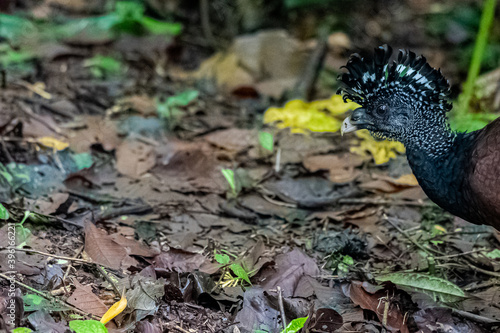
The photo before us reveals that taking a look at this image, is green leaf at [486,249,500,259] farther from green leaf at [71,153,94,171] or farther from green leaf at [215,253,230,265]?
green leaf at [71,153,94,171]

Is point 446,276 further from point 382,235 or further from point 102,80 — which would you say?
point 102,80

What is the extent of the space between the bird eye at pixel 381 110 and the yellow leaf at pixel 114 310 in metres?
2.10

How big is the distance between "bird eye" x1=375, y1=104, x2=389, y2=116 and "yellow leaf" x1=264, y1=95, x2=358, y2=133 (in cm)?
140

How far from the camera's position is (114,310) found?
2.90m

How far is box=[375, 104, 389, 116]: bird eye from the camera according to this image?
12.1 ft

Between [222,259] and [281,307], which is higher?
[281,307]

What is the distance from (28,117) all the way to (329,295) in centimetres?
342

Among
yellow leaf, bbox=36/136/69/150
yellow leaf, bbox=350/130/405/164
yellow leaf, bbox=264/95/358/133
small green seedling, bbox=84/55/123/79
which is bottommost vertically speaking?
yellow leaf, bbox=36/136/69/150

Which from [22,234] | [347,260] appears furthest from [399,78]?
[22,234]

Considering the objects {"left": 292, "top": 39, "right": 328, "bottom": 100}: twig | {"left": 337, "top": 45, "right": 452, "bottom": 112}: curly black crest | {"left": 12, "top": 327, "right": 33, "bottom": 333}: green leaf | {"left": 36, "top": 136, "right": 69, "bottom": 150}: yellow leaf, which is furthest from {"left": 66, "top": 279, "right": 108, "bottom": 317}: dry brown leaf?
{"left": 292, "top": 39, "right": 328, "bottom": 100}: twig

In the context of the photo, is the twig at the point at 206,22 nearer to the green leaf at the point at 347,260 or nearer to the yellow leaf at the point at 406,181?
the yellow leaf at the point at 406,181

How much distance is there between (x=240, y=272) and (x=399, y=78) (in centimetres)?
167

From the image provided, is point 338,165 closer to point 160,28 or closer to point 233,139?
point 233,139

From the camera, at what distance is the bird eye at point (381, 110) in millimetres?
3691
